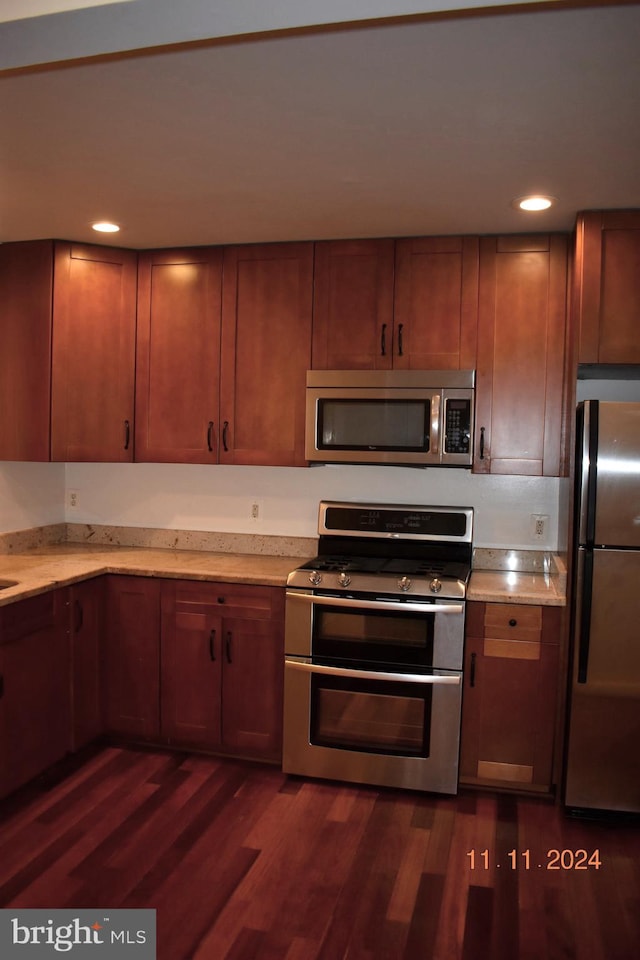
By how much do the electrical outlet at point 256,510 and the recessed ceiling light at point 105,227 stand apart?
4.78 ft

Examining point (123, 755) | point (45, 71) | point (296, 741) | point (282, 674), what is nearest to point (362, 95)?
point (45, 71)

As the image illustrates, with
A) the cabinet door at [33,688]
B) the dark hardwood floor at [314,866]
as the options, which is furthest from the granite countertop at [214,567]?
the dark hardwood floor at [314,866]

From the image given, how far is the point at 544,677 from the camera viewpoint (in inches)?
116

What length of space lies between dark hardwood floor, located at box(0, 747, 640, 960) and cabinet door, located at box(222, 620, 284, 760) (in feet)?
0.42

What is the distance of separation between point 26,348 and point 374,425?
5.54 feet

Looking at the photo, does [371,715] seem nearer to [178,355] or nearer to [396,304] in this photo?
[396,304]

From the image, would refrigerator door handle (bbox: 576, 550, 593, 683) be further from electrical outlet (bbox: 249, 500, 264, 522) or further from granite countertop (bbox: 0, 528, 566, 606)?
electrical outlet (bbox: 249, 500, 264, 522)

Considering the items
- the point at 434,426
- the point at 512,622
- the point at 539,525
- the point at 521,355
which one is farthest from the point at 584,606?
the point at 521,355

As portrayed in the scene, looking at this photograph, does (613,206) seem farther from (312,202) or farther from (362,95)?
(362,95)

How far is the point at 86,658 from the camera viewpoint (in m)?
3.29

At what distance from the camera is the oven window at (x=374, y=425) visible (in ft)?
10.6

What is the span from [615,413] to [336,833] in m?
1.87

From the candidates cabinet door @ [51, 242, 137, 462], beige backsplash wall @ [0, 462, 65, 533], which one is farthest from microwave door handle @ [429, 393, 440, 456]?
beige backsplash wall @ [0, 462, 65, 533]

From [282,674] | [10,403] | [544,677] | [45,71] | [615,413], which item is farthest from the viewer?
[10,403]
